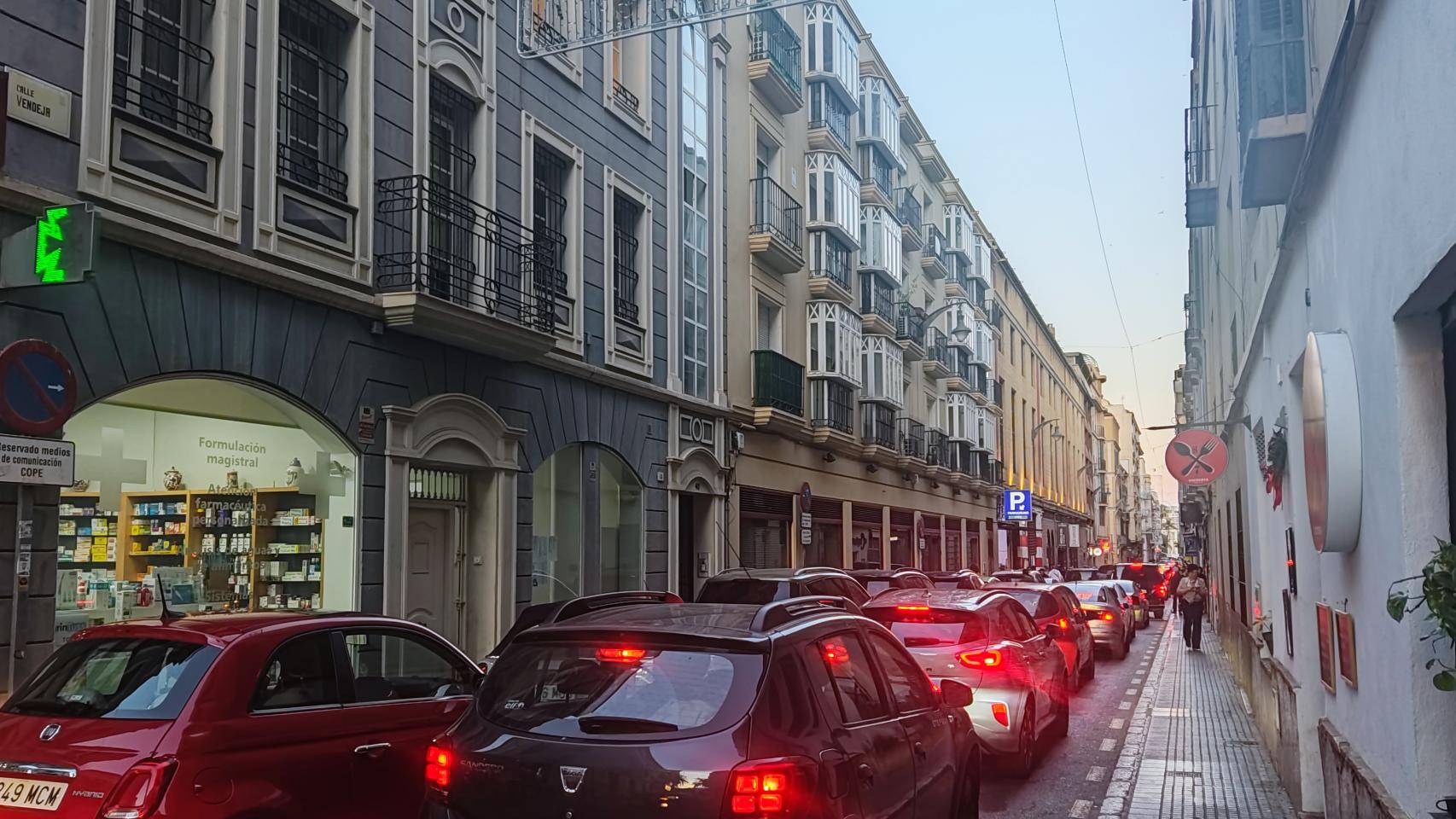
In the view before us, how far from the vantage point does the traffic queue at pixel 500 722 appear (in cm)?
484

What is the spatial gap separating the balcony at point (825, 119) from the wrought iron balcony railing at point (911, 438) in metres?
8.42

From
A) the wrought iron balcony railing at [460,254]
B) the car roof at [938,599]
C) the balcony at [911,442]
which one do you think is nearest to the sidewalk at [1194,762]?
the car roof at [938,599]

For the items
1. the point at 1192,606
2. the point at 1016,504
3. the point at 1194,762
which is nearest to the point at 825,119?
the point at 1192,606

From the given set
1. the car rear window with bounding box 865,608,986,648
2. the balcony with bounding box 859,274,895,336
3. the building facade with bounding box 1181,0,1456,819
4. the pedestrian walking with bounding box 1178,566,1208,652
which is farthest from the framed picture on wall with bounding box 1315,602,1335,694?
the balcony with bounding box 859,274,895,336

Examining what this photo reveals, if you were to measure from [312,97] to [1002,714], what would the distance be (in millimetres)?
9333

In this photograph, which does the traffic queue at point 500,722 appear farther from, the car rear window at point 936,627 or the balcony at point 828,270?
the balcony at point 828,270

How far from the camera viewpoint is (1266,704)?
12750 mm

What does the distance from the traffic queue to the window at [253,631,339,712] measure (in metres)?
0.01

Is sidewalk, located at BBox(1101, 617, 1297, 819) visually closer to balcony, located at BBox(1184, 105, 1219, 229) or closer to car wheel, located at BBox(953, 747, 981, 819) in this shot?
car wheel, located at BBox(953, 747, 981, 819)

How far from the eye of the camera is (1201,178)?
68.9 ft

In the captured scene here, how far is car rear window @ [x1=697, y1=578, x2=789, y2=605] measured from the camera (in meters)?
13.6

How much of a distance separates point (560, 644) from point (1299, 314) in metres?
6.81

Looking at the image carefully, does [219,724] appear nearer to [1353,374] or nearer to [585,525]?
[1353,374]

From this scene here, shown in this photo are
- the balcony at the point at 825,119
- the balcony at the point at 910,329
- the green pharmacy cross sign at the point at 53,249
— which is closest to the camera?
the green pharmacy cross sign at the point at 53,249
